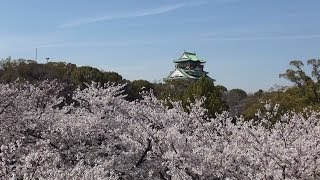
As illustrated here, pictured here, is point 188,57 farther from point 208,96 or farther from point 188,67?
point 208,96

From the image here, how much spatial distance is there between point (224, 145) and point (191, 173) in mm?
1173

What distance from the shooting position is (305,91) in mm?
29969

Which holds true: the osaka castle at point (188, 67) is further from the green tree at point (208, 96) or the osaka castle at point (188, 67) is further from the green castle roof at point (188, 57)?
the green tree at point (208, 96)

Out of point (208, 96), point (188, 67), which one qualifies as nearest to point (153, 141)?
point (208, 96)

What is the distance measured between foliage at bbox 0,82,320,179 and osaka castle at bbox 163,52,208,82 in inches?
2570

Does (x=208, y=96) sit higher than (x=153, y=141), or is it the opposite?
(x=208, y=96)

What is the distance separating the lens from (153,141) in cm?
1045

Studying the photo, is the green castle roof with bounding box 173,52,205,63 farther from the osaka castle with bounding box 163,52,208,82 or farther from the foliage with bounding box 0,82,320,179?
the foliage with bounding box 0,82,320,179

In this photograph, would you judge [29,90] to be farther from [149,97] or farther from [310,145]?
[310,145]

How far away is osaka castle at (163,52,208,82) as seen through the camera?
7825cm

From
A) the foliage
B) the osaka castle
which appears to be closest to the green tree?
the foliage

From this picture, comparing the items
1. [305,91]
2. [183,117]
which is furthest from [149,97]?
[305,91]

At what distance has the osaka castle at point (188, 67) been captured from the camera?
257ft

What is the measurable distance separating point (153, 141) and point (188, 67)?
69.4 metres
